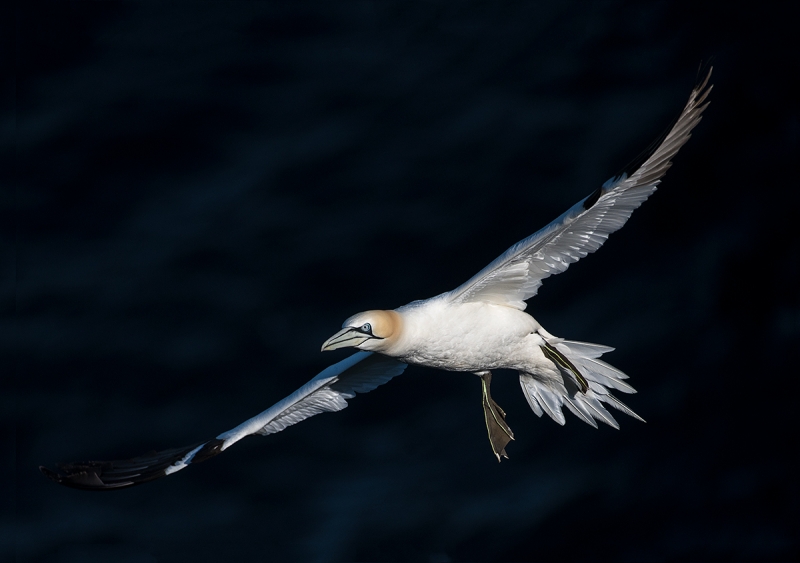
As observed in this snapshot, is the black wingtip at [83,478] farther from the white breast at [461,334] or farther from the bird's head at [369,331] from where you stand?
the white breast at [461,334]

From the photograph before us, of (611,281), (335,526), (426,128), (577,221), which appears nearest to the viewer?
(577,221)

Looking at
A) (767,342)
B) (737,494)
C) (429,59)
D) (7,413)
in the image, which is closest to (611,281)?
(767,342)

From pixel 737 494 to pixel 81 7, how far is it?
31.1 feet

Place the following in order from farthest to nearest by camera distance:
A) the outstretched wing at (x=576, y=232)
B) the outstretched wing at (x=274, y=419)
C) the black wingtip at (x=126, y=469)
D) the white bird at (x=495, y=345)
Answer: the outstretched wing at (x=274, y=419) < the black wingtip at (x=126, y=469) < the white bird at (x=495, y=345) < the outstretched wing at (x=576, y=232)

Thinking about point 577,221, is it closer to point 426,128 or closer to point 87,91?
point 426,128

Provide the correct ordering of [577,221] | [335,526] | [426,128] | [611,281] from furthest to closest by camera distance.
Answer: [426,128]
[611,281]
[335,526]
[577,221]

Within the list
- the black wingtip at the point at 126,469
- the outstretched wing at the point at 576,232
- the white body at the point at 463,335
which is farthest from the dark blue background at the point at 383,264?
the outstretched wing at the point at 576,232

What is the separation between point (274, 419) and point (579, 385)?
113 inches

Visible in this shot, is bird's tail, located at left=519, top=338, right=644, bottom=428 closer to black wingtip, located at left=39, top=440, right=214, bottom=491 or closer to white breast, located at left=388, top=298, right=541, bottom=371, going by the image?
white breast, located at left=388, top=298, right=541, bottom=371

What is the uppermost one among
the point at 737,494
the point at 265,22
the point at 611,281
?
the point at 265,22

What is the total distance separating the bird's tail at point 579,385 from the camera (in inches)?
406

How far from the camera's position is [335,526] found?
11.6 m

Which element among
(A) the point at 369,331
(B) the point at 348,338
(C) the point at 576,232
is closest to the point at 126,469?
(B) the point at 348,338

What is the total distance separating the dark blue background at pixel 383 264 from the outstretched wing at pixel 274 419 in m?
0.97
